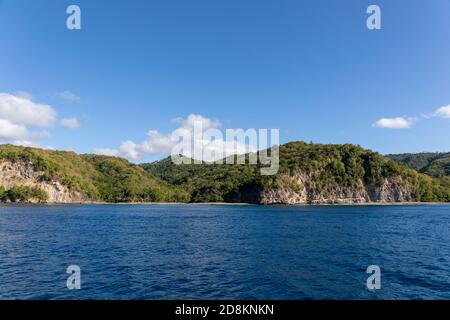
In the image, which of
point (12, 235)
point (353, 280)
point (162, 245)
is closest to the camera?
point (353, 280)

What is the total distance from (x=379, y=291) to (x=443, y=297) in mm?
4922

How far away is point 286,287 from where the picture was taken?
3188cm

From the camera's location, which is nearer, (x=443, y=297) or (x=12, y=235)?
(x=443, y=297)

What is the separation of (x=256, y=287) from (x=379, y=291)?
10949 millimetres

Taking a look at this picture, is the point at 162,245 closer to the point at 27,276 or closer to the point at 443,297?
the point at 27,276

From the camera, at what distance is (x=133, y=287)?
1234 inches
